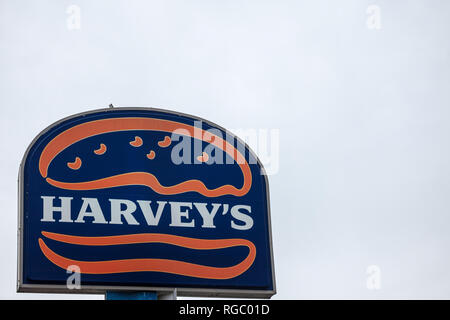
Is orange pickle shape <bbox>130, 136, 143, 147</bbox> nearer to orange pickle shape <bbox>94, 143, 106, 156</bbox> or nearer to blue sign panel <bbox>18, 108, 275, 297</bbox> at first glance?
blue sign panel <bbox>18, 108, 275, 297</bbox>

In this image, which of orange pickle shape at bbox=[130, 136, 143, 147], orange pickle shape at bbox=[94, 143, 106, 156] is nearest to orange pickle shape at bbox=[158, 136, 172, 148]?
orange pickle shape at bbox=[130, 136, 143, 147]

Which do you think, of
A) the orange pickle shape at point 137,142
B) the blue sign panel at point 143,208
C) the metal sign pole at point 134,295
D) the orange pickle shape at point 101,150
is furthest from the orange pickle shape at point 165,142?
the metal sign pole at point 134,295

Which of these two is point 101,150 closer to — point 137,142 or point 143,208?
point 137,142

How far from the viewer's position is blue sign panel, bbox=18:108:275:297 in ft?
45.6

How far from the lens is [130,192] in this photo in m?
14.7

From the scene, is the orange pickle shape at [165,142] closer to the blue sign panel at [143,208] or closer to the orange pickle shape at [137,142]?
the blue sign panel at [143,208]

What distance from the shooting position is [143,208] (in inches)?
578

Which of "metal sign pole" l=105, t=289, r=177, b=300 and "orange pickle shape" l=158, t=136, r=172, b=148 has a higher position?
"orange pickle shape" l=158, t=136, r=172, b=148

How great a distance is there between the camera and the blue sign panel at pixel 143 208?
13914 millimetres

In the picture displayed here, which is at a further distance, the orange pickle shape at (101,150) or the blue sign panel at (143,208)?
the orange pickle shape at (101,150)

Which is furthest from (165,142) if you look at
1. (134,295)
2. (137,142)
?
(134,295)

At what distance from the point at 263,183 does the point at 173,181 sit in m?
1.73

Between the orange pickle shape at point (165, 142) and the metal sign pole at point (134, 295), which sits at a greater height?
the orange pickle shape at point (165, 142)
